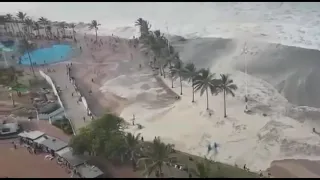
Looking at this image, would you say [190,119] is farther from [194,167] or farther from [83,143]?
[83,143]

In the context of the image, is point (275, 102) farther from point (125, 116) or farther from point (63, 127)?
point (63, 127)

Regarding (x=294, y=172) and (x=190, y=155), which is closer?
(x=294, y=172)

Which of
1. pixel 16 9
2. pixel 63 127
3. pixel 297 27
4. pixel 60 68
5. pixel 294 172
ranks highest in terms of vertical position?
pixel 16 9

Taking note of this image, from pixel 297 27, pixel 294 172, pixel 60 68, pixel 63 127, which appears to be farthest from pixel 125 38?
pixel 294 172

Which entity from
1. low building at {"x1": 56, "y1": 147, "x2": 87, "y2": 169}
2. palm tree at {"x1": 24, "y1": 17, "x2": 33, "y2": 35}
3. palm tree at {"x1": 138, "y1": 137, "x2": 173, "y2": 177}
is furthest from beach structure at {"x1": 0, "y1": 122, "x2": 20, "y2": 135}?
palm tree at {"x1": 24, "y1": 17, "x2": 33, "y2": 35}

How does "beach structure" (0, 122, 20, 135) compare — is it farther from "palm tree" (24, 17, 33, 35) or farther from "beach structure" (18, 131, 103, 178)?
"palm tree" (24, 17, 33, 35)

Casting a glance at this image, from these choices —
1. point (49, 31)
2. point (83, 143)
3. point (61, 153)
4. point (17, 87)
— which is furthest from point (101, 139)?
point (49, 31)
